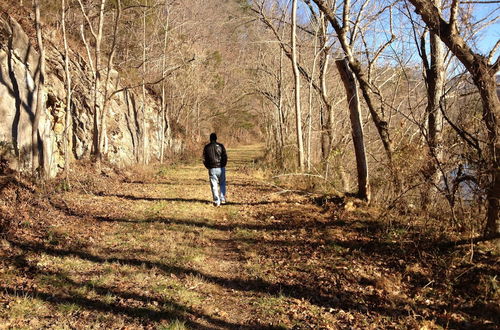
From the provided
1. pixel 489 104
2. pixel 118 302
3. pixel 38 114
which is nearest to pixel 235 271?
pixel 118 302

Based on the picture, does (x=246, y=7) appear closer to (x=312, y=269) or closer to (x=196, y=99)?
(x=312, y=269)

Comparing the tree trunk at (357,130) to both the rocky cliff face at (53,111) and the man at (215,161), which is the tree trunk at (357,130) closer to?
the man at (215,161)

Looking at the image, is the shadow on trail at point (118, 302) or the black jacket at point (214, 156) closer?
the shadow on trail at point (118, 302)

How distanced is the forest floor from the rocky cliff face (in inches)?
90.3

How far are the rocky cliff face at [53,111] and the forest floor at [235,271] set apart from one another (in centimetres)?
229

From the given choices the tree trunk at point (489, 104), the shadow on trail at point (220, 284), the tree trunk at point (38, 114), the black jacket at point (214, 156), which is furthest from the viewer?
the tree trunk at point (38, 114)

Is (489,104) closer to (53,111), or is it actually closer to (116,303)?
(116,303)

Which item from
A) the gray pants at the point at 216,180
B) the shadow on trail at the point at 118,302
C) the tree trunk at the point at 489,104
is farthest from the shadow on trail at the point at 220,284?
the gray pants at the point at 216,180

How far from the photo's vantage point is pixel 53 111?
532 inches

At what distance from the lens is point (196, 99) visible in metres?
31.5

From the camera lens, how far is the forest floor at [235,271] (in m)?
4.29

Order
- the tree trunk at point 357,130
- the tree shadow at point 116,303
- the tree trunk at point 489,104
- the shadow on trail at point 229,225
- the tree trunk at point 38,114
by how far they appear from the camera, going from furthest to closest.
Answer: the tree trunk at point 38,114, the tree trunk at point 357,130, the shadow on trail at point 229,225, the tree trunk at point 489,104, the tree shadow at point 116,303

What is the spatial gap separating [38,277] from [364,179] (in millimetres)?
6823

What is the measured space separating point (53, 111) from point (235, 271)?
11158 millimetres
